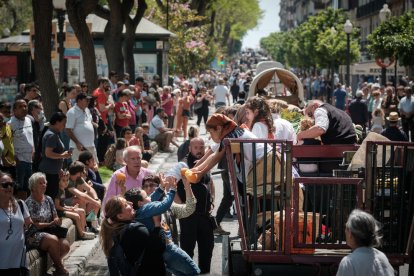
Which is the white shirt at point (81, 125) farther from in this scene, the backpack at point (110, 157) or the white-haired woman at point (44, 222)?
the white-haired woman at point (44, 222)

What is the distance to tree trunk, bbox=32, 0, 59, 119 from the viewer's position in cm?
1883

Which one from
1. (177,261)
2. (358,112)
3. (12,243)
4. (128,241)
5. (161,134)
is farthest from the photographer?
(358,112)

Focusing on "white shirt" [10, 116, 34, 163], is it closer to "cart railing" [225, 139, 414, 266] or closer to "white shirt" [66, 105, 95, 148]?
"white shirt" [66, 105, 95, 148]

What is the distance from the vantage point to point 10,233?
30.0 feet

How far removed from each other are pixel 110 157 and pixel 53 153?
17.8ft

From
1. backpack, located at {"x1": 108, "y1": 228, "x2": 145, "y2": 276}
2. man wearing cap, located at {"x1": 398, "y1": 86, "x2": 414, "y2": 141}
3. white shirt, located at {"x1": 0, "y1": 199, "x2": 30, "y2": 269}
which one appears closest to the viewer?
backpack, located at {"x1": 108, "y1": 228, "x2": 145, "y2": 276}

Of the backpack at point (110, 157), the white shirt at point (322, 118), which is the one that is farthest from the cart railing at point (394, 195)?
the backpack at point (110, 157)

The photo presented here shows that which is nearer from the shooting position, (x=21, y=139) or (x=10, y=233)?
(x=10, y=233)

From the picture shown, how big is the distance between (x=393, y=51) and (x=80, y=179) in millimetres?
22686

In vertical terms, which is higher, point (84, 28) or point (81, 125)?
point (84, 28)

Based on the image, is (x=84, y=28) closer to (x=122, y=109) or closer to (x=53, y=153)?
(x=122, y=109)

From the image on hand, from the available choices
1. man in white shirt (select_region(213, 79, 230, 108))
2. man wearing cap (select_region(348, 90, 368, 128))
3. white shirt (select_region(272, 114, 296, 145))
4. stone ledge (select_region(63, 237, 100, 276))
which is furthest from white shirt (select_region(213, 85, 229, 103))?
white shirt (select_region(272, 114, 296, 145))

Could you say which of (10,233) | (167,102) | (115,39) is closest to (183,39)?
(167,102)

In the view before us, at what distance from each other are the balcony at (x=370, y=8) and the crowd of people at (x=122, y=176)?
182ft
